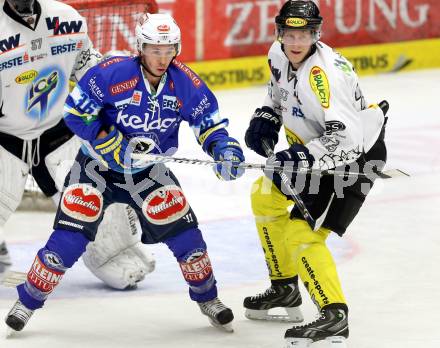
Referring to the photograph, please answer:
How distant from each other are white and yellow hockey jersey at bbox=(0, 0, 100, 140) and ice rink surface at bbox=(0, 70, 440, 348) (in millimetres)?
799

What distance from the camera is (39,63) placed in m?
5.99

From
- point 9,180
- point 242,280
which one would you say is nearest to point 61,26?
point 9,180

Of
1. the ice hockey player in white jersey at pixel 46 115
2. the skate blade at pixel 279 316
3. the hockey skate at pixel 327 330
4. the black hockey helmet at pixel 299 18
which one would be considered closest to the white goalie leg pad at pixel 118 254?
the ice hockey player in white jersey at pixel 46 115

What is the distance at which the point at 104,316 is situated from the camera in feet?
18.8

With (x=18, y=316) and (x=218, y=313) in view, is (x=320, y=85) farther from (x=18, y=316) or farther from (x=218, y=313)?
(x=18, y=316)

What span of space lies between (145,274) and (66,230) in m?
0.87

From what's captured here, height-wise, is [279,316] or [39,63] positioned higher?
[39,63]

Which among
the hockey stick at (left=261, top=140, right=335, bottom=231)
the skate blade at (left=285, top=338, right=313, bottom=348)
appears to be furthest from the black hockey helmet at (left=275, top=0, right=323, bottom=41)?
the skate blade at (left=285, top=338, right=313, bottom=348)

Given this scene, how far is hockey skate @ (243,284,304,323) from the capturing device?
5684 mm

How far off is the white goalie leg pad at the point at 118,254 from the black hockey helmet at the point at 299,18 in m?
1.36

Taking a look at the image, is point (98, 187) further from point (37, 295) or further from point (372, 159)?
point (372, 159)

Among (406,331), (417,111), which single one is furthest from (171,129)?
(417,111)

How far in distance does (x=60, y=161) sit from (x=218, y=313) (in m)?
1.16

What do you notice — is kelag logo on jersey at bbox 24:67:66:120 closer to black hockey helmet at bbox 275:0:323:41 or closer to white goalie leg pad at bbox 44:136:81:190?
white goalie leg pad at bbox 44:136:81:190
